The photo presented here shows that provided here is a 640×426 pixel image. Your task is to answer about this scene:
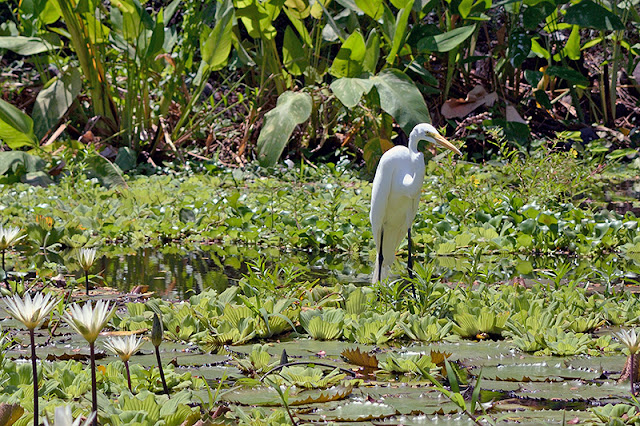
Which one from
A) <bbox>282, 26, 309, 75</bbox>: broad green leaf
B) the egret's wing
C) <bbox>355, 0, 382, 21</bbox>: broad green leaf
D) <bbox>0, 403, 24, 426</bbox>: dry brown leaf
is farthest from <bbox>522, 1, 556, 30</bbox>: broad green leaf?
<bbox>0, 403, 24, 426</bbox>: dry brown leaf

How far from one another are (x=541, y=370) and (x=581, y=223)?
247 centimetres

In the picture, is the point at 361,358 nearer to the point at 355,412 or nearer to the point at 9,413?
the point at 355,412

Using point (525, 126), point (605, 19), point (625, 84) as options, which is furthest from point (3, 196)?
point (625, 84)

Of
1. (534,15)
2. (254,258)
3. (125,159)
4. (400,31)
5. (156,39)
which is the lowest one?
(254,258)

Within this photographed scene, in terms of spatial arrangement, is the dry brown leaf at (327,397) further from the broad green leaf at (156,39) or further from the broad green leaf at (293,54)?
the broad green leaf at (293,54)

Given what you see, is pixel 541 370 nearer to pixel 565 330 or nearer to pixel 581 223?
pixel 565 330

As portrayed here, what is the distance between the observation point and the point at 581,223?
14.4 feet

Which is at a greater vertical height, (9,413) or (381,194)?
(381,194)

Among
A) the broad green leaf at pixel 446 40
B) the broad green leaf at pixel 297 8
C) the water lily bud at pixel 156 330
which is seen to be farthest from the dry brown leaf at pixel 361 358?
the broad green leaf at pixel 297 8

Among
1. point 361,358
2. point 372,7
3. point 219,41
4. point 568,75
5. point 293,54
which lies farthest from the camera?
point 568,75

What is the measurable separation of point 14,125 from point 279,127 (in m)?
2.10

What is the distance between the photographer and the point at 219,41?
7.30 metres

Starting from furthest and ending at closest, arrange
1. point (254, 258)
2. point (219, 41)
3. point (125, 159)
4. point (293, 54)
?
1. point (293, 54)
2. point (125, 159)
3. point (219, 41)
4. point (254, 258)

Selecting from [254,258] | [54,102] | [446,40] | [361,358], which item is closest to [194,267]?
[254,258]
